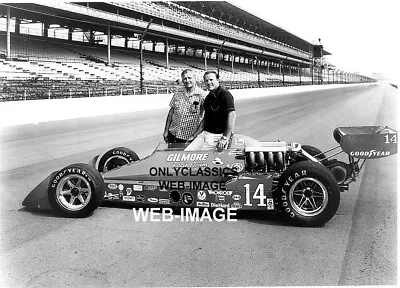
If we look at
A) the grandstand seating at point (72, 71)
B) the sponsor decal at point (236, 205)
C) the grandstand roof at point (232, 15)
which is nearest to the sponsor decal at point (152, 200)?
the sponsor decal at point (236, 205)

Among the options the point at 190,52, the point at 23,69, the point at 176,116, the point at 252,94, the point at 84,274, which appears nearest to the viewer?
the point at 84,274

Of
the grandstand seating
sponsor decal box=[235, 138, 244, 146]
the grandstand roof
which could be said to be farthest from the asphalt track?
the grandstand roof

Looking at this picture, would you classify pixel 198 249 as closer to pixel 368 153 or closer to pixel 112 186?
pixel 112 186

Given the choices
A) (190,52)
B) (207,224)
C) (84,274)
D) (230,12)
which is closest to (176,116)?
(207,224)

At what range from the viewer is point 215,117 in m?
4.61

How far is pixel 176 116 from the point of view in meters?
5.23

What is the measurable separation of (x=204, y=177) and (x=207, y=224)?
49 cm

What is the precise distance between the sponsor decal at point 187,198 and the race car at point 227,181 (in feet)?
0.03

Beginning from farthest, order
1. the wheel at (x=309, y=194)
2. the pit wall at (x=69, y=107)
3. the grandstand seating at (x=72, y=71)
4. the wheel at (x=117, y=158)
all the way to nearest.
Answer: the grandstand seating at (x=72, y=71)
the pit wall at (x=69, y=107)
the wheel at (x=117, y=158)
the wheel at (x=309, y=194)

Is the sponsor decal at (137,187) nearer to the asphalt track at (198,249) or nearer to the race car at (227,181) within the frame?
the race car at (227,181)

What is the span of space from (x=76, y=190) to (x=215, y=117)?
1686 mm

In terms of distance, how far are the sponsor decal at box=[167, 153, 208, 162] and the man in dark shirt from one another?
189mm

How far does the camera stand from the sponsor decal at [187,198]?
4.26 meters

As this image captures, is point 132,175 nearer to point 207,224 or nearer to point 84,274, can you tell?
point 207,224
